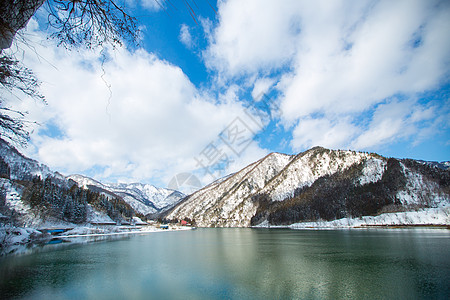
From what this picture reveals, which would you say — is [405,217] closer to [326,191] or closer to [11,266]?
[326,191]

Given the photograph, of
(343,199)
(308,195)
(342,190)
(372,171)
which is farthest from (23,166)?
(372,171)

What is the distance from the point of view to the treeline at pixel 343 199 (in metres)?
110

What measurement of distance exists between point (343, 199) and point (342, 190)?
8.58 m

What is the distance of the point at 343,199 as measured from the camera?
424ft

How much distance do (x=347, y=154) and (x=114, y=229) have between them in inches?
6265

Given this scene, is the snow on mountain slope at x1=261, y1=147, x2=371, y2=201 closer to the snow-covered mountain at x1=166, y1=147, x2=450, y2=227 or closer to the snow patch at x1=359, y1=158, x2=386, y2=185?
the snow-covered mountain at x1=166, y1=147, x2=450, y2=227

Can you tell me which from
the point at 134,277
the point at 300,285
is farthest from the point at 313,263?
the point at 134,277

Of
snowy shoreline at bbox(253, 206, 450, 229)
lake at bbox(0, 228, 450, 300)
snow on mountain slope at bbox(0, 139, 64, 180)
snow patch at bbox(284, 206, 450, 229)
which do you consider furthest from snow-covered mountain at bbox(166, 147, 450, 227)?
snow on mountain slope at bbox(0, 139, 64, 180)

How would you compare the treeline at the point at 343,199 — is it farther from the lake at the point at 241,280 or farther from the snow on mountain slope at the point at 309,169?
the lake at the point at 241,280

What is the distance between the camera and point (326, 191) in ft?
479

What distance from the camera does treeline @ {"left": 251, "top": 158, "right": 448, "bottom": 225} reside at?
109963mm

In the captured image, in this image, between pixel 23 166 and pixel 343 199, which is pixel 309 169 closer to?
pixel 343 199

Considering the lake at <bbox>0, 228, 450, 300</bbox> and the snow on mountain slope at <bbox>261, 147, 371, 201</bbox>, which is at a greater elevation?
the snow on mountain slope at <bbox>261, 147, 371, 201</bbox>

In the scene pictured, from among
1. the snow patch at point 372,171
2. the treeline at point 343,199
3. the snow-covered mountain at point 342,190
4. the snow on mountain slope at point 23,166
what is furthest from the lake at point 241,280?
the snow on mountain slope at point 23,166
